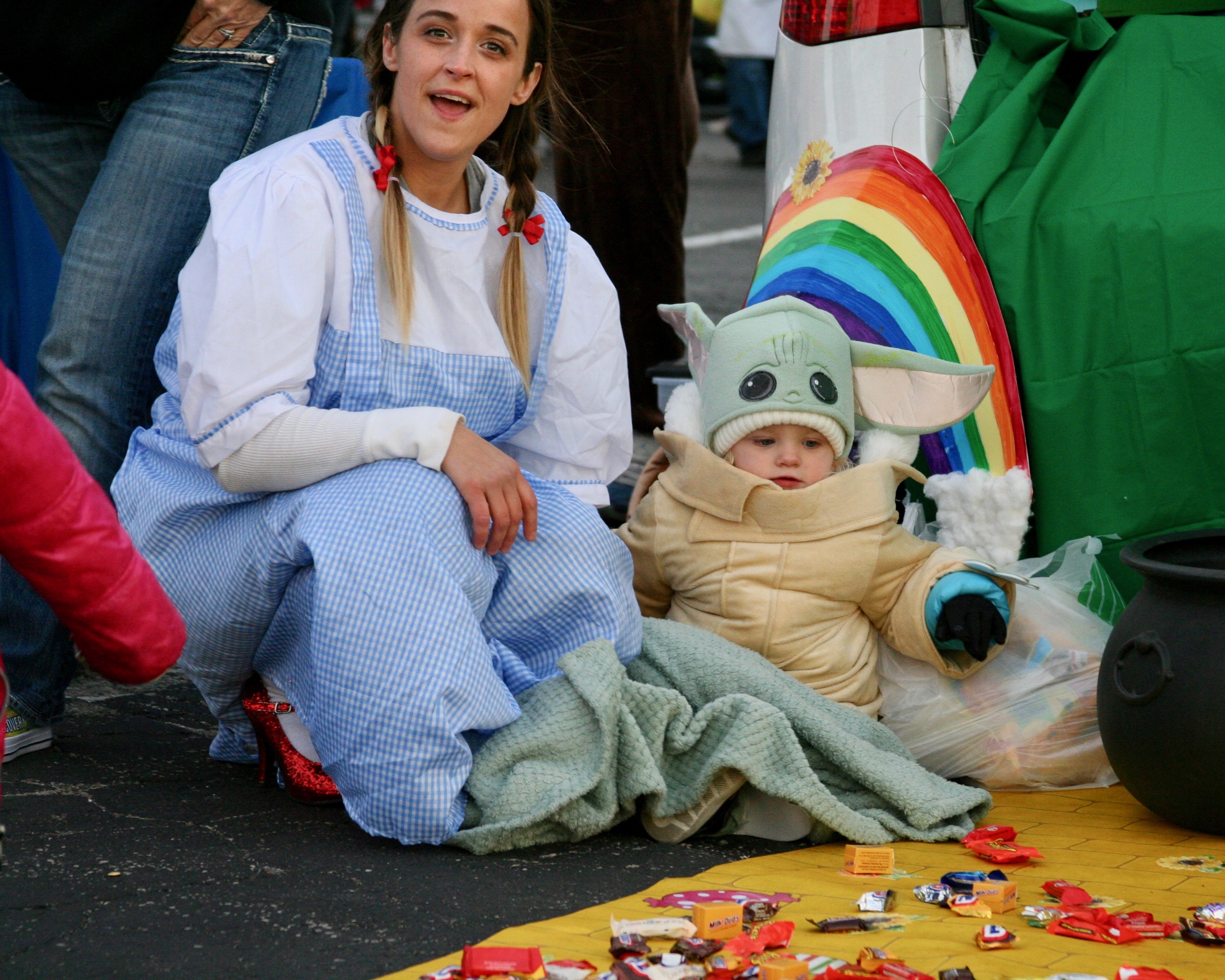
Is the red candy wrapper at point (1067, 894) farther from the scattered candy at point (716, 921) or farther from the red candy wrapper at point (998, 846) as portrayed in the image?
the scattered candy at point (716, 921)

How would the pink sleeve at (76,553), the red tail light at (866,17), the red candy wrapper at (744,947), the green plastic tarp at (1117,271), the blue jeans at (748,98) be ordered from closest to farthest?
the pink sleeve at (76,553), the red candy wrapper at (744,947), the green plastic tarp at (1117,271), the red tail light at (866,17), the blue jeans at (748,98)

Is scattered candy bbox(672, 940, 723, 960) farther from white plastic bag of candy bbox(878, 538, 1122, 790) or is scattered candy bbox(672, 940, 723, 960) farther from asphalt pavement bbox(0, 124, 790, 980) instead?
white plastic bag of candy bbox(878, 538, 1122, 790)

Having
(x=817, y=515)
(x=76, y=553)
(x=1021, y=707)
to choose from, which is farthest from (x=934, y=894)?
(x=76, y=553)

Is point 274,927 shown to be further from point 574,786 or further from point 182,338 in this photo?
point 182,338

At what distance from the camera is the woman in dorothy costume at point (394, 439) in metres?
2.47

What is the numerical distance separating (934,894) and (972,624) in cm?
65

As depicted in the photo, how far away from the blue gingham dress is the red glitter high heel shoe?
38mm

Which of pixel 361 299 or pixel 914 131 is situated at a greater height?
pixel 914 131

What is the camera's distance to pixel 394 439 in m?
2.58

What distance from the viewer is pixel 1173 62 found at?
3.29m

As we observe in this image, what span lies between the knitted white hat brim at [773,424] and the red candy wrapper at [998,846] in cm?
73

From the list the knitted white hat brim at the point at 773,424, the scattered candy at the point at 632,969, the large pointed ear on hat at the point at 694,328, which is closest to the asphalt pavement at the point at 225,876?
the scattered candy at the point at 632,969

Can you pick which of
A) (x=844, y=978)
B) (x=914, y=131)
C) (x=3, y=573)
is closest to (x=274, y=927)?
(x=844, y=978)

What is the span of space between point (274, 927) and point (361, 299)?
103 cm
